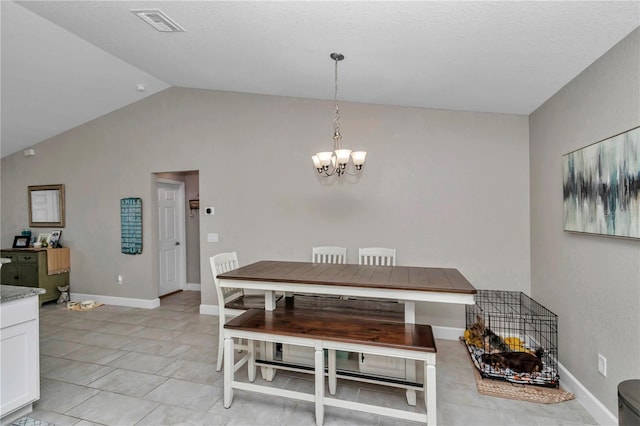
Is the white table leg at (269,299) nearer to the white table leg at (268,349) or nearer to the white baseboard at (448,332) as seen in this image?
the white table leg at (268,349)

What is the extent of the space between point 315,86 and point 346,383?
9.75 feet

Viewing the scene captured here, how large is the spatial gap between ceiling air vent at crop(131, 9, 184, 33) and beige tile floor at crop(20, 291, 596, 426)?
2.95 metres

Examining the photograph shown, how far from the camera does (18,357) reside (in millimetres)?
2188

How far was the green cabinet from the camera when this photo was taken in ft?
16.1

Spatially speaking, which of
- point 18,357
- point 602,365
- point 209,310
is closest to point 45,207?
point 209,310

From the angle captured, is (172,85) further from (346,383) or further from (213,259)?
(346,383)

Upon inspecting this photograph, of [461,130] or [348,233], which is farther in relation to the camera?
[348,233]

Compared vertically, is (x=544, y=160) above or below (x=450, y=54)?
below

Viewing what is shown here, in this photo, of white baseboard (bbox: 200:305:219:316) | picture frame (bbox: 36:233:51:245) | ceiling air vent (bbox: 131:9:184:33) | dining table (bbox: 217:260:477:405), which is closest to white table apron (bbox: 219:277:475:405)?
dining table (bbox: 217:260:477:405)

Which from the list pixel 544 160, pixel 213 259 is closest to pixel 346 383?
pixel 213 259

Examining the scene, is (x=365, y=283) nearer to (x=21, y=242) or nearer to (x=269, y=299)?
(x=269, y=299)

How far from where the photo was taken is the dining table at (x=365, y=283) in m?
2.22

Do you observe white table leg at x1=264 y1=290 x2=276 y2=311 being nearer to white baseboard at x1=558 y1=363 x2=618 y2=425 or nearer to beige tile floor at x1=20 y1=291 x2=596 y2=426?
beige tile floor at x1=20 y1=291 x2=596 y2=426

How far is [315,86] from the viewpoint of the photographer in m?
3.51
